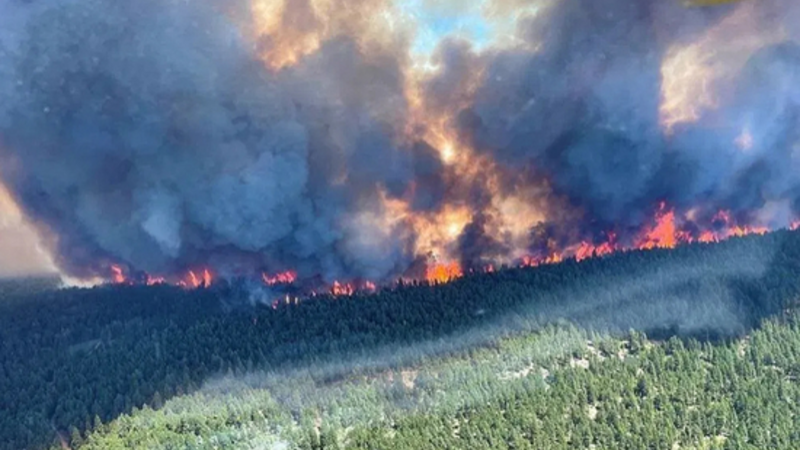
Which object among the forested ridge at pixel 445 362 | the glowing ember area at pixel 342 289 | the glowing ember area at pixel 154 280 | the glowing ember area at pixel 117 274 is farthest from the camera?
the glowing ember area at pixel 117 274

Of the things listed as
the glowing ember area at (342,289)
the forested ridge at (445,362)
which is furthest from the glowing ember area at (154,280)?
the glowing ember area at (342,289)

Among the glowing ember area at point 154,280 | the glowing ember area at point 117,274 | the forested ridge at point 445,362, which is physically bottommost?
the forested ridge at point 445,362

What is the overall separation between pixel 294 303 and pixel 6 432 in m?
27.9

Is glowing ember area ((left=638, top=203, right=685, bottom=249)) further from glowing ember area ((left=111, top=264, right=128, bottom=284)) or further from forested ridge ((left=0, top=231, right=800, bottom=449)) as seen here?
glowing ember area ((left=111, top=264, right=128, bottom=284))

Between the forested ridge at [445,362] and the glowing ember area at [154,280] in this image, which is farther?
the glowing ember area at [154,280]

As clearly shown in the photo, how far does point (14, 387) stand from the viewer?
313 ft

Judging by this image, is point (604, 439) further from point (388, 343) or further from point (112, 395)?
point (112, 395)

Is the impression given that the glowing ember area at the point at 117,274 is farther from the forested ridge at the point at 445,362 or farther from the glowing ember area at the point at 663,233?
the glowing ember area at the point at 663,233

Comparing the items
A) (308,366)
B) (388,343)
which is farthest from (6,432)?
(388,343)

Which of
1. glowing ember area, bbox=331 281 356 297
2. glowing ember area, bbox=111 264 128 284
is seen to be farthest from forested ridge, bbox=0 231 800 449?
glowing ember area, bbox=111 264 128 284

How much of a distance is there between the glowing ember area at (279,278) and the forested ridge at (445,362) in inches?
154

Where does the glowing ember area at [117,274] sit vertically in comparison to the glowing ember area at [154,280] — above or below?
above

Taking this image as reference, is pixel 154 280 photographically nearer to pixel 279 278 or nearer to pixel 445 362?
pixel 279 278

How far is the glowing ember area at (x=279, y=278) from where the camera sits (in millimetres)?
113438
